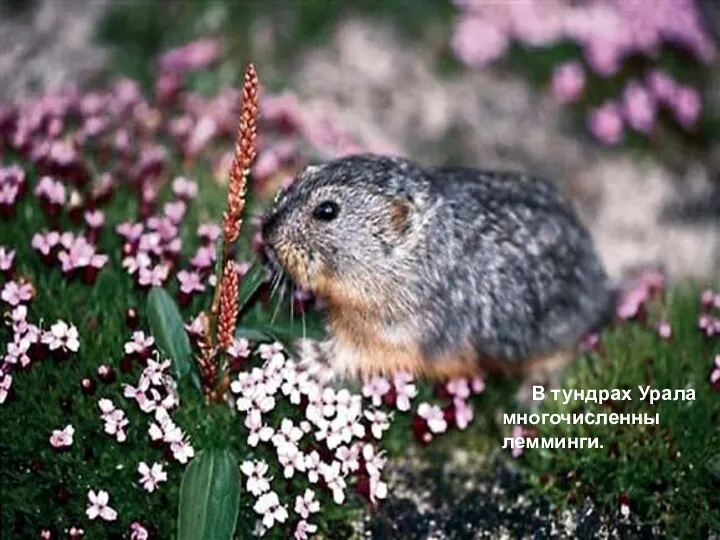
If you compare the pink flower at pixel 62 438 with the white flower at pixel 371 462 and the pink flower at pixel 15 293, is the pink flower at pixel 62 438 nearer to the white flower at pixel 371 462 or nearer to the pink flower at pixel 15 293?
the pink flower at pixel 15 293

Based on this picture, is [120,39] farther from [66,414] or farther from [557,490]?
[557,490]

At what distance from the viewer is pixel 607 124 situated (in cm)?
1033

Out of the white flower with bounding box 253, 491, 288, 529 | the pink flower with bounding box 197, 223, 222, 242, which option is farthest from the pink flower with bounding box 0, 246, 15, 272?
the white flower with bounding box 253, 491, 288, 529

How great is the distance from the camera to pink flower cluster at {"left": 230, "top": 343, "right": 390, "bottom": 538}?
648 cm

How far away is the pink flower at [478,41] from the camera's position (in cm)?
1062

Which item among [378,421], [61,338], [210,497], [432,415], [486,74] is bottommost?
[210,497]

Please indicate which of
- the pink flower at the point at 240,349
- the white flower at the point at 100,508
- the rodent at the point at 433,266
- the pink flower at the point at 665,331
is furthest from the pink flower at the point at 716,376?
the white flower at the point at 100,508

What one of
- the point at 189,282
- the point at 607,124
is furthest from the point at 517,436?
the point at 607,124

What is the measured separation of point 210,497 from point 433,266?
6.24 ft

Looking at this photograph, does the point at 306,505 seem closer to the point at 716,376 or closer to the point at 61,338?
the point at 61,338

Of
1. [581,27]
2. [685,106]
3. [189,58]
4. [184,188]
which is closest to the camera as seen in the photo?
[184,188]

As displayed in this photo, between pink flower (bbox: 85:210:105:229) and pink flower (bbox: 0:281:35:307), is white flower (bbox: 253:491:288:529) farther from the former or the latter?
pink flower (bbox: 85:210:105:229)

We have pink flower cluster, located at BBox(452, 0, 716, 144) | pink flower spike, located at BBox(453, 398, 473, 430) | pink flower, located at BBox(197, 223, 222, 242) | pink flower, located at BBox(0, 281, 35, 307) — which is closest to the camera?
pink flower, located at BBox(0, 281, 35, 307)

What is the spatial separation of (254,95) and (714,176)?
5.88 meters
